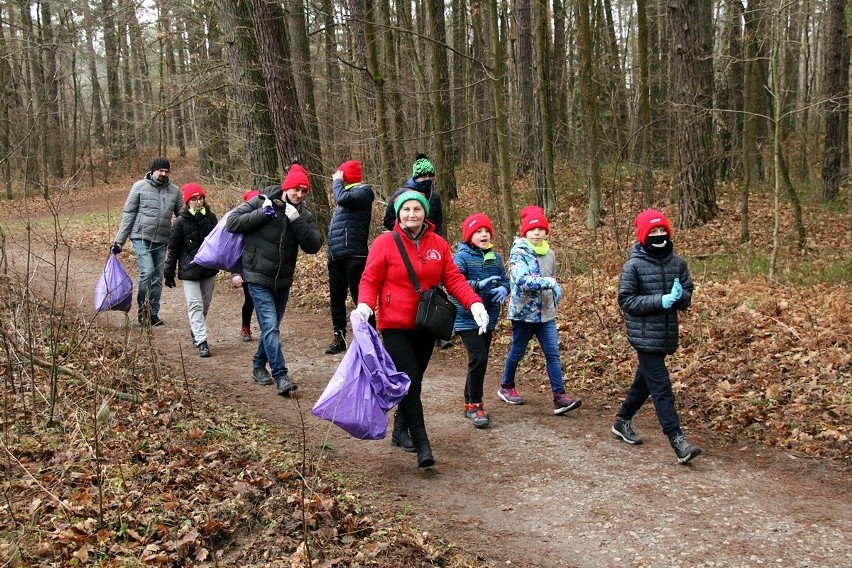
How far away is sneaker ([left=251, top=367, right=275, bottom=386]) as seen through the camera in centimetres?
733

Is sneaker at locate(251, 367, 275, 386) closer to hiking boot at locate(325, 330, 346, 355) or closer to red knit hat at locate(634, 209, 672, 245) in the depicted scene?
hiking boot at locate(325, 330, 346, 355)

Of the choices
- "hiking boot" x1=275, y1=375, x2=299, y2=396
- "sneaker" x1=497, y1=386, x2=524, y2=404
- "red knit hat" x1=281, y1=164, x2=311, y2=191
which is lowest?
"sneaker" x1=497, y1=386, x2=524, y2=404

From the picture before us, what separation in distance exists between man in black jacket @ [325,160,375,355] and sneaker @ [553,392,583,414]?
2547 millimetres

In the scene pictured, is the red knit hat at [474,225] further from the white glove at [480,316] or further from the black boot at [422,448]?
the black boot at [422,448]

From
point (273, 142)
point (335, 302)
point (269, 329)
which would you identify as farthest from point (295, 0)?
point (269, 329)

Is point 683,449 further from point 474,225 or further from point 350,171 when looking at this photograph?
point 350,171

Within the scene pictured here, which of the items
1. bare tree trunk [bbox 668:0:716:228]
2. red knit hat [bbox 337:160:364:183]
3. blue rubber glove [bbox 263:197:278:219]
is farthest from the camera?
bare tree trunk [bbox 668:0:716:228]

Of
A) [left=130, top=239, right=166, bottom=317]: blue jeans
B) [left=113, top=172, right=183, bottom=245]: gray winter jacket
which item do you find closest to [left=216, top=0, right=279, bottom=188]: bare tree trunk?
[left=113, top=172, right=183, bottom=245]: gray winter jacket

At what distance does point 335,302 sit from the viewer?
846cm

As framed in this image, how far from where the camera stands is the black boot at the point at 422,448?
5.30m

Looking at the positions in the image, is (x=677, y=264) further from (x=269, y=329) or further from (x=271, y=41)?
(x=271, y=41)

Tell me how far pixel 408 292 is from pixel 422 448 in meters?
1.16

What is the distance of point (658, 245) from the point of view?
5441 mm

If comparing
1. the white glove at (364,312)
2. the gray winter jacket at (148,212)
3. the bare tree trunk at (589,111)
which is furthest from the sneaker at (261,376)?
the bare tree trunk at (589,111)
